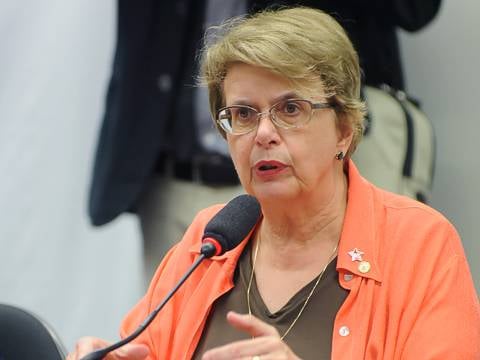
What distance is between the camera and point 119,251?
3.83 meters

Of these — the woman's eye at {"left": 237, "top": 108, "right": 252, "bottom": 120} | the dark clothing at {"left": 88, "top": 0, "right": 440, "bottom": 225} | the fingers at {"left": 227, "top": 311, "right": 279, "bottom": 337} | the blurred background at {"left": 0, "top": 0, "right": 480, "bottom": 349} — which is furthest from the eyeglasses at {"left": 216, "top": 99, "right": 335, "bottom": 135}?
the blurred background at {"left": 0, "top": 0, "right": 480, "bottom": 349}

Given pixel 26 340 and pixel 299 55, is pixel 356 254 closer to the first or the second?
pixel 299 55

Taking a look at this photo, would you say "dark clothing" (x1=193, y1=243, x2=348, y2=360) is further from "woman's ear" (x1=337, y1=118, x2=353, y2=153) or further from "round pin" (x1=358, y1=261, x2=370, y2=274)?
"woman's ear" (x1=337, y1=118, x2=353, y2=153)

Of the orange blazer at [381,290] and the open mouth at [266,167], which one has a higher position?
the open mouth at [266,167]

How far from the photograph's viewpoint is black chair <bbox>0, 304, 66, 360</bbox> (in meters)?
2.14

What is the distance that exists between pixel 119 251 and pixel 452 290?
210cm

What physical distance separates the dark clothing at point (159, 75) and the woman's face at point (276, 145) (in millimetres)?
1150

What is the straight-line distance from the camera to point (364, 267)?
198cm

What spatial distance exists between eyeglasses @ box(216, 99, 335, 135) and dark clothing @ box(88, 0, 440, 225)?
3.77 feet

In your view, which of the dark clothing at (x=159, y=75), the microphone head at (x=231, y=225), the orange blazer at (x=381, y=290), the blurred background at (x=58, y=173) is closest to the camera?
the orange blazer at (x=381, y=290)

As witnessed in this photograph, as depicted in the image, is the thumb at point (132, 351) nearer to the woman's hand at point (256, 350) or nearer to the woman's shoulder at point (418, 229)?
the woman's hand at point (256, 350)

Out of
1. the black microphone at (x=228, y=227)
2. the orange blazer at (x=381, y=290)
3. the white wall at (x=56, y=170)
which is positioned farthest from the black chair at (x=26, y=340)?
the white wall at (x=56, y=170)

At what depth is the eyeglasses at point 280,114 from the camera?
200 cm

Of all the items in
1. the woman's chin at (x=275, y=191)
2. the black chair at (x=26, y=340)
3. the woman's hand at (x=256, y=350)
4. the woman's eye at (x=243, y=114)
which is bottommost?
the black chair at (x=26, y=340)
